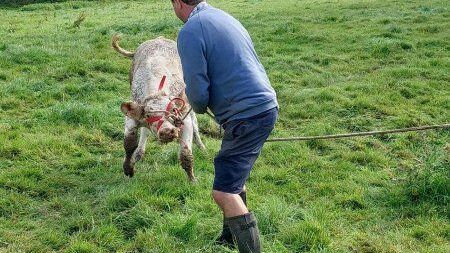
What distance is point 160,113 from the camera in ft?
19.5

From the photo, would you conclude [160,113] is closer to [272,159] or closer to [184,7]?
[184,7]

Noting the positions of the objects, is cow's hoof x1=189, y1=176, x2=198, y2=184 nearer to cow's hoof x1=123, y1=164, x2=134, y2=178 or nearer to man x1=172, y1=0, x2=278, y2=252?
cow's hoof x1=123, y1=164, x2=134, y2=178

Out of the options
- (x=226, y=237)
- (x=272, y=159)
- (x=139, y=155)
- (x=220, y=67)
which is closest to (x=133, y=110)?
(x=139, y=155)

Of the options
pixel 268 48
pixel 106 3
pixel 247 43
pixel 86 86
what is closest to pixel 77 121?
pixel 86 86

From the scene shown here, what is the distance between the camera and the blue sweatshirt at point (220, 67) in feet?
14.0

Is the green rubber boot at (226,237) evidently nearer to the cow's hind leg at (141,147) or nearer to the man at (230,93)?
the man at (230,93)

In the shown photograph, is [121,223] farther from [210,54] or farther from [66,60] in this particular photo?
[66,60]

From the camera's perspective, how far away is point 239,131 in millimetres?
4359

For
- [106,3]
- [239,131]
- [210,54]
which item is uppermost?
[210,54]

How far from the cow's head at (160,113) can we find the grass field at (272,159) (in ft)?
2.46

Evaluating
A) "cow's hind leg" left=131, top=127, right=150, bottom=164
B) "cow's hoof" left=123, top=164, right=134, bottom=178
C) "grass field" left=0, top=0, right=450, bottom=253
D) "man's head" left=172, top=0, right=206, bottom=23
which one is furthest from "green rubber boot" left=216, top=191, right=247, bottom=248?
→ "cow's hind leg" left=131, top=127, right=150, bottom=164

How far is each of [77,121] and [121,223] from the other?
3552 mm

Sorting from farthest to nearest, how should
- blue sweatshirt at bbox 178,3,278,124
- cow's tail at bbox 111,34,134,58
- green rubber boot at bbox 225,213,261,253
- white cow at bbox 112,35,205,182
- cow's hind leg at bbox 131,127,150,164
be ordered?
cow's tail at bbox 111,34,134,58
cow's hind leg at bbox 131,127,150,164
white cow at bbox 112,35,205,182
green rubber boot at bbox 225,213,261,253
blue sweatshirt at bbox 178,3,278,124

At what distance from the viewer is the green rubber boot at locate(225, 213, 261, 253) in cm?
441
